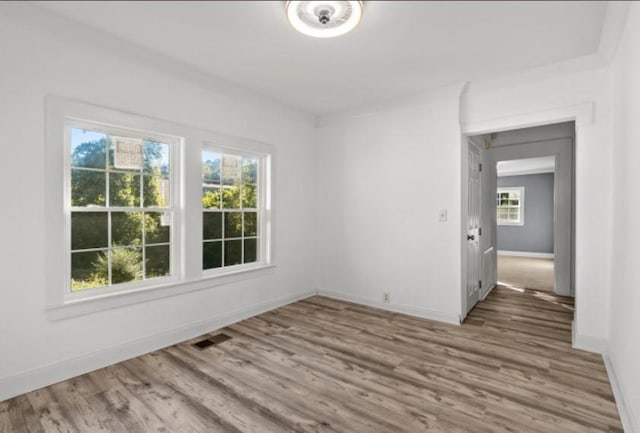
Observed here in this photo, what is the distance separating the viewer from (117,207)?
2859 mm

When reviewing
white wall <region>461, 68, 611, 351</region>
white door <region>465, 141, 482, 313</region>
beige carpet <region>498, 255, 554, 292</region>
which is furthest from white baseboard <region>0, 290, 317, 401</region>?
beige carpet <region>498, 255, 554, 292</region>

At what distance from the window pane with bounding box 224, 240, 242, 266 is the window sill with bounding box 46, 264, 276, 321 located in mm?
139

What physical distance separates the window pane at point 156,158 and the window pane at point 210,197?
466 mm

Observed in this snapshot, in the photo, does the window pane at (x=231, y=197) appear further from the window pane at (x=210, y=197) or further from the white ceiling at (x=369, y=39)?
the white ceiling at (x=369, y=39)

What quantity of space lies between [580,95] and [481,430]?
3.08 m

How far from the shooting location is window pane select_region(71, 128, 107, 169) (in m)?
2.64

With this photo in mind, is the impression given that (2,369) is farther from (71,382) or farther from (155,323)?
(155,323)

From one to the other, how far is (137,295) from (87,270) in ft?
1.48

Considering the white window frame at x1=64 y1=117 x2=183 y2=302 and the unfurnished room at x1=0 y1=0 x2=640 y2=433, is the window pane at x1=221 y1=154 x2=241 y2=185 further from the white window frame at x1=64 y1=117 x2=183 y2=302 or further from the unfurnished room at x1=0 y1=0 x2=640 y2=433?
the white window frame at x1=64 y1=117 x2=183 y2=302

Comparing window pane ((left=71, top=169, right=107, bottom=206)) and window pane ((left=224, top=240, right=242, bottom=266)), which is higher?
window pane ((left=71, top=169, right=107, bottom=206))

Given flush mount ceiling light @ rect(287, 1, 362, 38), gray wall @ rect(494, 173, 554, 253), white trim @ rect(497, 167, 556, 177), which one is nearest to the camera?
flush mount ceiling light @ rect(287, 1, 362, 38)

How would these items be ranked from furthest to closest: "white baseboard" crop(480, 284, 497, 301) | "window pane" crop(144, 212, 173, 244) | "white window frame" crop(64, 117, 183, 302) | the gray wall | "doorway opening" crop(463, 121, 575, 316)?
1. the gray wall
2. "white baseboard" crop(480, 284, 497, 301)
3. "doorway opening" crop(463, 121, 575, 316)
4. "window pane" crop(144, 212, 173, 244)
5. "white window frame" crop(64, 117, 183, 302)

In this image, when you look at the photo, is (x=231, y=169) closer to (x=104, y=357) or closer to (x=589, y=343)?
(x=104, y=357)

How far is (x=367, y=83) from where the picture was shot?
3537 mm
